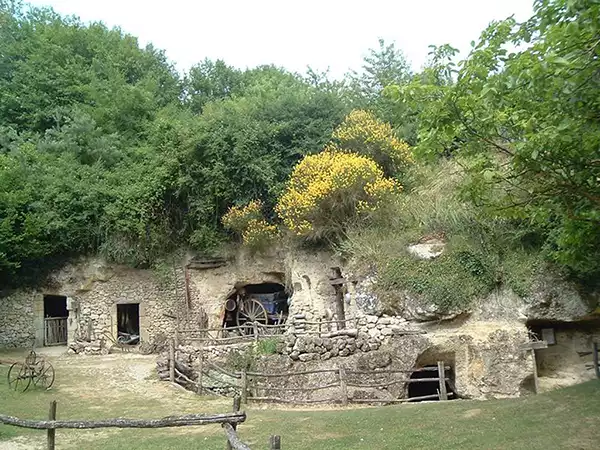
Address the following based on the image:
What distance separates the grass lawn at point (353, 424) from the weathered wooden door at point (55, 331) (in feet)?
28.0

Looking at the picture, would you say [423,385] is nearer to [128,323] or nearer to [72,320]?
[128,323]

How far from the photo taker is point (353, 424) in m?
9.91

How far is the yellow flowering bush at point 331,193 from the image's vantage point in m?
17.1

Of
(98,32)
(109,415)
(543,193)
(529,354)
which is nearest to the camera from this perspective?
(543,193)

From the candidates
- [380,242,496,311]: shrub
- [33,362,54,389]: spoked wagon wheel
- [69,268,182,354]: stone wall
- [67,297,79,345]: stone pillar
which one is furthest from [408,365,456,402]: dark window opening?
[67,297,79,345]: stone pillar

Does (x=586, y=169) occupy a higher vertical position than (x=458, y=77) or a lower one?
lower

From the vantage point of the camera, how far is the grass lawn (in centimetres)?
822

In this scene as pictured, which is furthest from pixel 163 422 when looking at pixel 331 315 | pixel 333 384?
pixel 331 315

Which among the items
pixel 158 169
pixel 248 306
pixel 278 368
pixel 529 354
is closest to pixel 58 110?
pixel 158 169

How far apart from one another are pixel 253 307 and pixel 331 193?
7102 millimetres

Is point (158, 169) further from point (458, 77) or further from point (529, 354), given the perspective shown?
point (458, 77)

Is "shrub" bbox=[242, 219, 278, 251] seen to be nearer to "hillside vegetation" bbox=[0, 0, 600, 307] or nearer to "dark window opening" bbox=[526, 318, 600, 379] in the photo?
"hillside vegetation" bbox=[0, 0, 600, 307]

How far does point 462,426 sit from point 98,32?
28.6 meters

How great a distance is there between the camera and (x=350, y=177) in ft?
55.7
